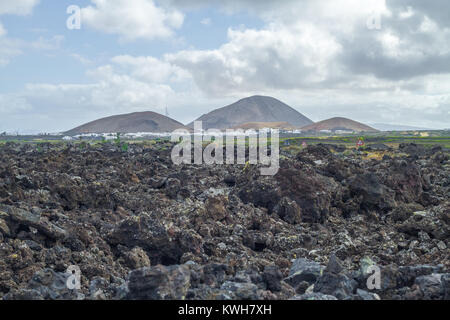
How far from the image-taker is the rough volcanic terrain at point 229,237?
786cm

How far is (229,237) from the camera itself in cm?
1277

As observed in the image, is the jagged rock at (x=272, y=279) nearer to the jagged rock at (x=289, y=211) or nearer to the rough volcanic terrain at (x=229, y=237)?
the rough volcanic terrain at (x=229, y=237)

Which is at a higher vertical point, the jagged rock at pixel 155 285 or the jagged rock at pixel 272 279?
the jagged rock at pixel 155 285

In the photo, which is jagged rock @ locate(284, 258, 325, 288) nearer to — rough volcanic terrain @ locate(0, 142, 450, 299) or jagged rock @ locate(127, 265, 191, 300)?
rough volcanic terrain @ locate(0, 142, 450, 299)

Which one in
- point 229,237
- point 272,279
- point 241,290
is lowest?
point 229,237

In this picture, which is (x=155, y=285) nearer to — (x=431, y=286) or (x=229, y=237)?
(x=431, y=286)

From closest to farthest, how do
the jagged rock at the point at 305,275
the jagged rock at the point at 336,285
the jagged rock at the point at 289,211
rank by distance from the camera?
1. the jagged rock at the point at 336,285
2. the jagged rock at the point at 305,275
3. the jagged rock at the point at 289,211

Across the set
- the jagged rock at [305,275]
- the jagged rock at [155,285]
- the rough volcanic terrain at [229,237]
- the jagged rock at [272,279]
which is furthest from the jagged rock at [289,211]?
the jagged rock at [155,285]

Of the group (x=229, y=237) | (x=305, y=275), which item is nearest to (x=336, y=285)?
(x=305, y=275)

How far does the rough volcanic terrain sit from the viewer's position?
786 cm

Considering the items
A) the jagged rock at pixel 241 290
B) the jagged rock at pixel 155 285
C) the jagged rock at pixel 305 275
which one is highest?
the jagged rock at pixel 155 285

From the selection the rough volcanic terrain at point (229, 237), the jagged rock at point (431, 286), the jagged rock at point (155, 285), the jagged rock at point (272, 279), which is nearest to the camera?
the jagged rock at point (155, 285)
